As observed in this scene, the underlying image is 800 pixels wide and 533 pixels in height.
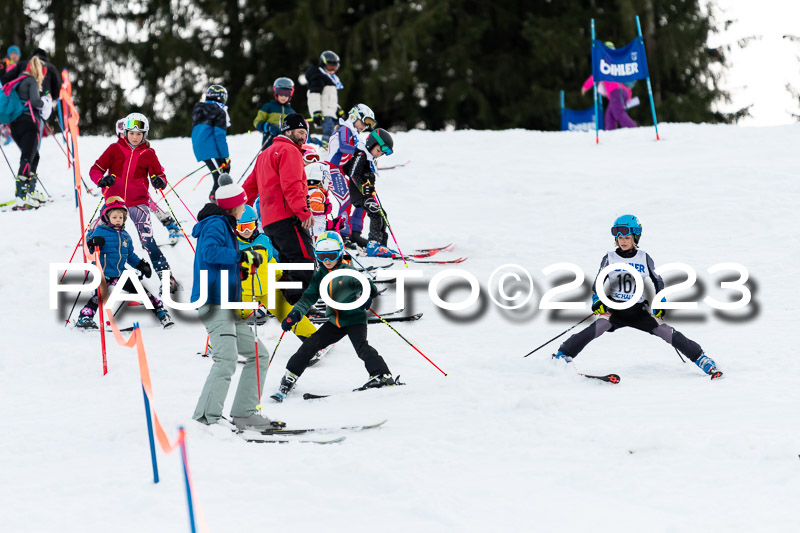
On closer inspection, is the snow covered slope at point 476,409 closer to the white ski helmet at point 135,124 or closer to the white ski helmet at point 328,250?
the white ski helmet at point 328,250

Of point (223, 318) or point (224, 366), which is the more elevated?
point (223, 318)

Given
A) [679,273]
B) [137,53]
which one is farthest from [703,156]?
[137,53]

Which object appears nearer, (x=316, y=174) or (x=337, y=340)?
(x=337, y=340)

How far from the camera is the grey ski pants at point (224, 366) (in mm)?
5535

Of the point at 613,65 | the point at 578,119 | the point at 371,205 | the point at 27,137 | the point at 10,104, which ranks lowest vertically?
the point at 371,205

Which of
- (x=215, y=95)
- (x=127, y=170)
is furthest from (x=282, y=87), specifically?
(x=127, y=170)

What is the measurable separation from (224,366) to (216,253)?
2.27 feet

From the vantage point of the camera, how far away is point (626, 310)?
6.84 m

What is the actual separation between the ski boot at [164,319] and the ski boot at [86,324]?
1.85 feet

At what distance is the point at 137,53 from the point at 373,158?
60.1 feet

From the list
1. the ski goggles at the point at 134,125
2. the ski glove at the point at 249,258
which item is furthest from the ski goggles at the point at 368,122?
the ski glove at the point at 249,258

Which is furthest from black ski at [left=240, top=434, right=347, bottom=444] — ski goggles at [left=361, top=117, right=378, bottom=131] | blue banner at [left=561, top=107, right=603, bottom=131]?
blue banner at [left=561, top=107, right=603, bottom=131]

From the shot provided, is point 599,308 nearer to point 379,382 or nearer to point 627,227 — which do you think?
point 627,227

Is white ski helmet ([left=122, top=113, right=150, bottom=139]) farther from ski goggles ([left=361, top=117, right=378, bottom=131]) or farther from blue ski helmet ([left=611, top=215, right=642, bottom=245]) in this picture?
blue ski helmet ([left=611, top=215, right=642, bottom=245])
